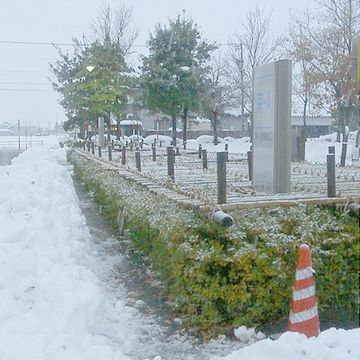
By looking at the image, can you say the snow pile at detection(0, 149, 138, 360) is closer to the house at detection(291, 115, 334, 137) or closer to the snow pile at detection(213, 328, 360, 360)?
the snow pile at detection(213, 328, 360, 360)

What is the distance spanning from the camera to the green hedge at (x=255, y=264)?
4742mm

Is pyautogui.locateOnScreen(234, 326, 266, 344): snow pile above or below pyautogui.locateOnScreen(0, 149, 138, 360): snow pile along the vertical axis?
below

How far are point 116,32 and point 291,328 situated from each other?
4096 cm

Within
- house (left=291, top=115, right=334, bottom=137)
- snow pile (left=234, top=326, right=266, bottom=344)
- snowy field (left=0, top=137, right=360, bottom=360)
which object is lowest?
snow pile (left=234, top=326, right=266, bottom=344)

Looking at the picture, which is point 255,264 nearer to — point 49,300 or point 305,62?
point 49,300

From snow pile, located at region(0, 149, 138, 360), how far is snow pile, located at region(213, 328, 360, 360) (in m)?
1.09

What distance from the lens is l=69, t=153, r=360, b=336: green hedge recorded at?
4.74 metres

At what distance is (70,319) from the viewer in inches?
169

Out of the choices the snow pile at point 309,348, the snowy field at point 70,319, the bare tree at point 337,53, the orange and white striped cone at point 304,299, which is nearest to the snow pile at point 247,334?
the snowy field at point 70,319

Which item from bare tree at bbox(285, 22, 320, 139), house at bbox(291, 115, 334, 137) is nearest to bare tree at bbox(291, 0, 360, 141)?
bare tree at bbox(285, 22, 320, 139)

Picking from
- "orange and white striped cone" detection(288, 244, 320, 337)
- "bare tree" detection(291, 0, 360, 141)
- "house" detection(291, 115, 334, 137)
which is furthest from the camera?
"house" detection(291, 115, 334, 137)

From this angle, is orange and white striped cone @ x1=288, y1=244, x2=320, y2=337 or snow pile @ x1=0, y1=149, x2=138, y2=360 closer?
snow pile @ x1=0, y1=149, x2=138, y2=360

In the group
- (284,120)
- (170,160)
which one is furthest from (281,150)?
(170,160)

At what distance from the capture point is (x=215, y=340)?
4844mm
